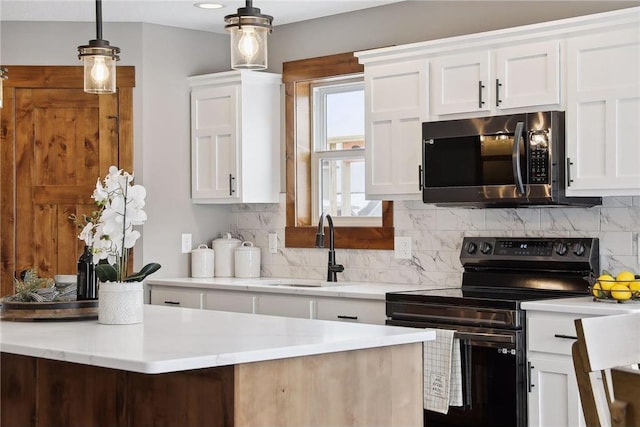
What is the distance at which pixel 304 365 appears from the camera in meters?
2.73

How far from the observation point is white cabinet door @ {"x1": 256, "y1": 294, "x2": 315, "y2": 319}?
5289 millimetres

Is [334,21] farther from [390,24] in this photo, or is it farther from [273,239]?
[273,239]

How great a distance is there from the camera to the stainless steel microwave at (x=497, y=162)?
449 centimetres

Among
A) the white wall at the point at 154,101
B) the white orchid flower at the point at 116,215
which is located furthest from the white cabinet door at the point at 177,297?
the white orchid flower at the point at 116,215

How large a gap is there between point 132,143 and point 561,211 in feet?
9.17

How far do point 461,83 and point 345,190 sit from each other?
4.54 ft

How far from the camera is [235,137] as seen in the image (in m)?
6.08

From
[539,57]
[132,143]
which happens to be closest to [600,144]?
[539,57]

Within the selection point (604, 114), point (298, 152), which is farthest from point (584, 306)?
point (298, 152)

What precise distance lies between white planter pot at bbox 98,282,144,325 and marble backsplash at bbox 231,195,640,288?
7.89 feet

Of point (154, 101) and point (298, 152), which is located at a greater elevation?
point (154, 101)

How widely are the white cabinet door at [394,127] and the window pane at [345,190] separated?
1.77ft

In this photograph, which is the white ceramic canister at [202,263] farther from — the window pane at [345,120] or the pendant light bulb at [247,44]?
the pendant light bulb at [247,44]

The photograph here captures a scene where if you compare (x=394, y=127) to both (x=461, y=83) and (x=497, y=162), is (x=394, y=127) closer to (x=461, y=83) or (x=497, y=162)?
(x=461, y=83)
